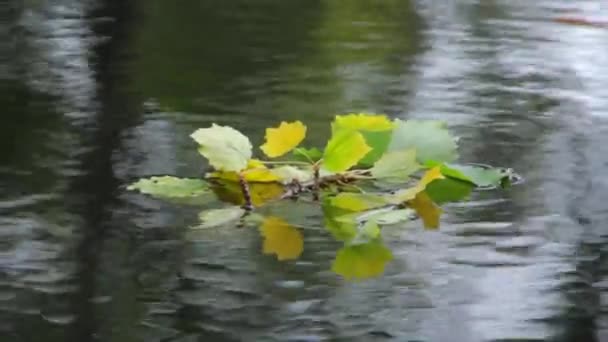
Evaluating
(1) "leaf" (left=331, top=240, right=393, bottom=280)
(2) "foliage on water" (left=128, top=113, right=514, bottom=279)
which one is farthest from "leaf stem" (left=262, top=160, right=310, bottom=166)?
(1) "leaf" (left=331, top=240, right=393, bottom=280)

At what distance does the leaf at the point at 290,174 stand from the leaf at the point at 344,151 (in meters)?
0.01

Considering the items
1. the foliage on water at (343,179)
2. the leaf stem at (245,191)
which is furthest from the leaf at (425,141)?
the leaf stem at (245,191)

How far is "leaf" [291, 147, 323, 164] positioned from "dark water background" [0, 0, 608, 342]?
0.22 ft

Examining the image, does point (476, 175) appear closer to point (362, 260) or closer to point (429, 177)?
point (429, 177)

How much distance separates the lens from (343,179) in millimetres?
642

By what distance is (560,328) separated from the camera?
0.45 m

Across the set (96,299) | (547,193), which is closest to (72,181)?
(96,299)

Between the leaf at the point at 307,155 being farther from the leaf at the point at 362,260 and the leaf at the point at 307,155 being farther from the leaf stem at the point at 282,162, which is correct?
the leaf at the point at 362,260

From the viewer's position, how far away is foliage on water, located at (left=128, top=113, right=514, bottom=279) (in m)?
0.56

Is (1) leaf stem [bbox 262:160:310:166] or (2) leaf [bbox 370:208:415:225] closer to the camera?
(2) leaf [bbox 370:208:415:225]

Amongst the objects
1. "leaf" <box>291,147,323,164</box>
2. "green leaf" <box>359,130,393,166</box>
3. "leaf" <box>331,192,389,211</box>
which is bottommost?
A: "leaf" <box>331,192,389,211</box>

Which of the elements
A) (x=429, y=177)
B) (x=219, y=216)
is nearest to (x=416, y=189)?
(x=429, y=177)

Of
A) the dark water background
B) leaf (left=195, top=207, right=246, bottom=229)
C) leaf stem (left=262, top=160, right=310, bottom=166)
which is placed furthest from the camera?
leaf stem (left=262, top=160, right=310, bottom=166)

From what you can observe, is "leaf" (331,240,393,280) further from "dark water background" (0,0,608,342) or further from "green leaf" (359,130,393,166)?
"green leaf" (359,130,393,166)
